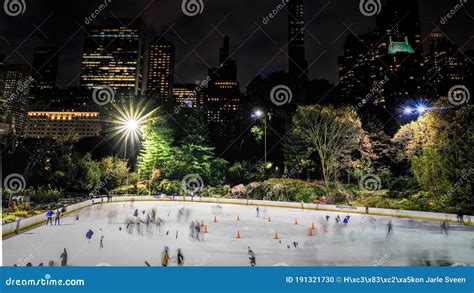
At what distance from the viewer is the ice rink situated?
10633 mm

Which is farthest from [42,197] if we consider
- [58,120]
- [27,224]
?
[58,120]

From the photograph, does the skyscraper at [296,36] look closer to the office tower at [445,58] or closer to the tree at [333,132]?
the office tower at [445,58]

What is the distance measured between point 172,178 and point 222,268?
35.3 metres

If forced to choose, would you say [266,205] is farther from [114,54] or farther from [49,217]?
[114,54]

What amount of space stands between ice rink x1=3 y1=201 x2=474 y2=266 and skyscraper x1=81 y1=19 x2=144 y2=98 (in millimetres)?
175888

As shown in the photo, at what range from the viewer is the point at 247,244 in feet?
42.8

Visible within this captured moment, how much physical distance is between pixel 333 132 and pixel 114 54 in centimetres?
18285

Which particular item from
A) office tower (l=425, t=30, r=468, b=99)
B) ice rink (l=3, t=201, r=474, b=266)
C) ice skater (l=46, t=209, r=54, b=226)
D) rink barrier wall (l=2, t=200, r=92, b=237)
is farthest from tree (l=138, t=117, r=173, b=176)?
office tower (l=425, t=30, r=468, b=99)

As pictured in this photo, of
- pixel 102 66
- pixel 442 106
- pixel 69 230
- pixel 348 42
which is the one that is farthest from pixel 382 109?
pixel 102 66

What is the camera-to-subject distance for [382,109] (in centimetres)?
5434

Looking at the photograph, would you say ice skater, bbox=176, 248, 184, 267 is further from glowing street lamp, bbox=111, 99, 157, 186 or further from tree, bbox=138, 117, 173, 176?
glowing street lamp, bbox=111, 99, 157, 186

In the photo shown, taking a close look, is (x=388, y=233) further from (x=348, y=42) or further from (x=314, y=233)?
(x=348, y=42)

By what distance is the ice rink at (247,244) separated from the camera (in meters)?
10.6

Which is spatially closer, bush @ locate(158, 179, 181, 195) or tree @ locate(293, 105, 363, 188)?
tree @ locate(293, 105, 363, 188)
